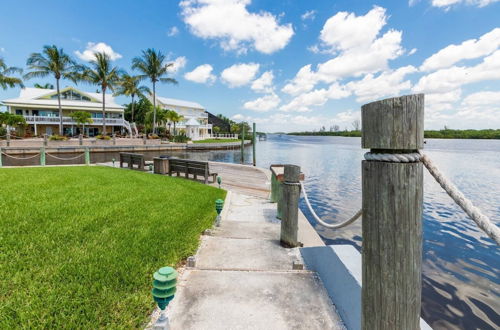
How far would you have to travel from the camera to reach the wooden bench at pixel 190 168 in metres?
10.4

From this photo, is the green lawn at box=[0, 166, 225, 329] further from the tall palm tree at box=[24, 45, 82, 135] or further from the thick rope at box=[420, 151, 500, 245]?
the tall palm tree at box=[24, 45, 82, 135]

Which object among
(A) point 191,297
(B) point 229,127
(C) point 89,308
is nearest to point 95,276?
(C) point 89,308

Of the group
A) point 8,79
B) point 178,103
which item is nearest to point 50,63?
point 8,79

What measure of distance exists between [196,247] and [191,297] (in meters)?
1.29

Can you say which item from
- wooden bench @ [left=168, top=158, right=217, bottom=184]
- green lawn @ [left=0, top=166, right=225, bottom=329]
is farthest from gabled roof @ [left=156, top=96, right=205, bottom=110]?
green lawn @ [left=0, top=166, right=225, bottom=329]

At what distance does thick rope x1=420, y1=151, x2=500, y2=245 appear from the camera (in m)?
1.03

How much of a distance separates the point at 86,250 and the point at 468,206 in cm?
427

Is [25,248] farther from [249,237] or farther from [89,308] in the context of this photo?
[249,237]

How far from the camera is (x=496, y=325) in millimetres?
3893

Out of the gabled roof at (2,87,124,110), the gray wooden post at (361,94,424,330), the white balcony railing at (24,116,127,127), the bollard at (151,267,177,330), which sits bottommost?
the bollard at (151,267,177,330)

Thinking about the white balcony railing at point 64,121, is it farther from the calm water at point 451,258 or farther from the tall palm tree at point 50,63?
the calm water at point 451,258

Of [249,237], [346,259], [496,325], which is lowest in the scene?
[496,325]

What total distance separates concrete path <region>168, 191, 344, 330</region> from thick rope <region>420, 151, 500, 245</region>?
Answer: 6.06ft

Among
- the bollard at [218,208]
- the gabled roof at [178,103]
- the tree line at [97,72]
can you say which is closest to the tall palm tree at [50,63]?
the tree line at [97,72]
